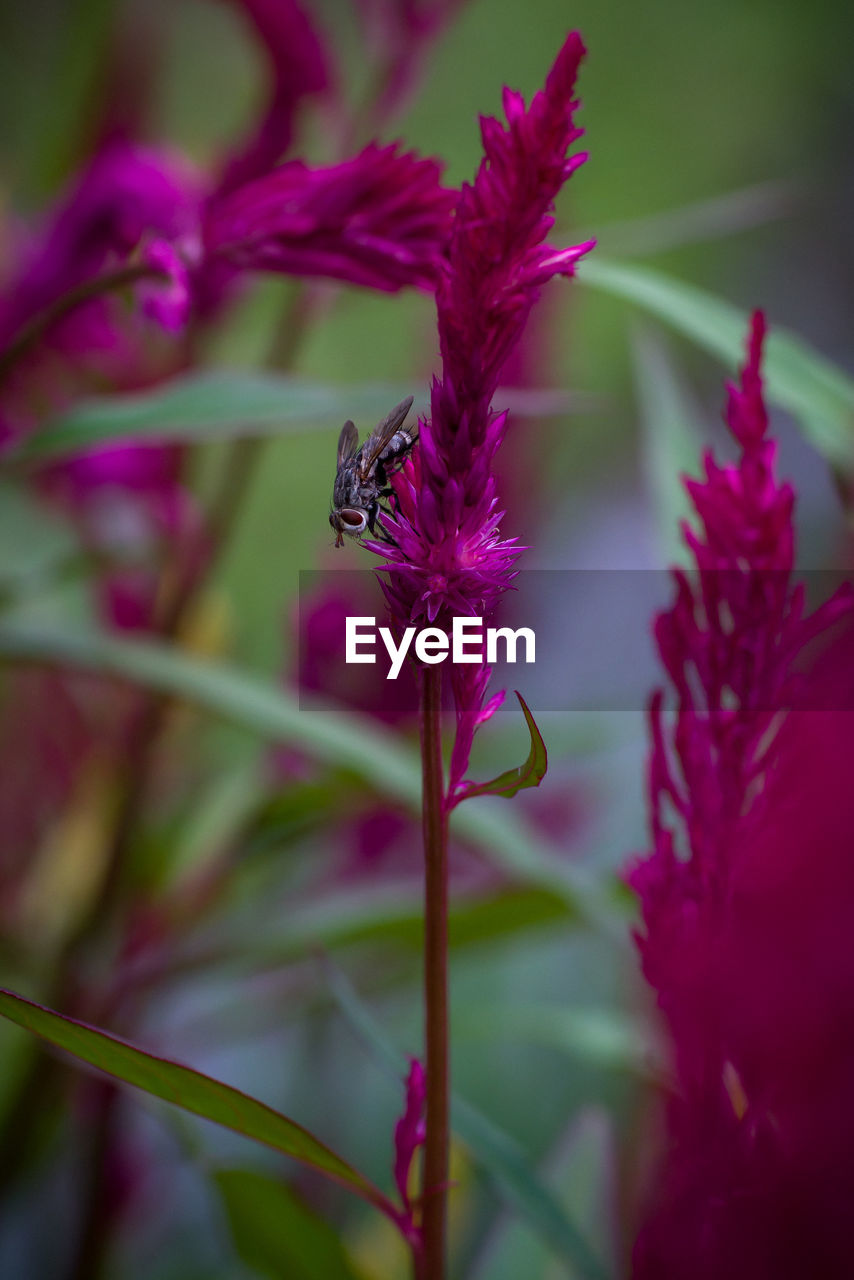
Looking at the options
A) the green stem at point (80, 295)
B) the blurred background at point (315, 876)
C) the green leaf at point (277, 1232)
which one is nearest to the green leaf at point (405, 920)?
the blurred background at point (315, 876)

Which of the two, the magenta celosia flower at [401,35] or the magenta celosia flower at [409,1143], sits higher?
the magenta celosia flower at [401,35]

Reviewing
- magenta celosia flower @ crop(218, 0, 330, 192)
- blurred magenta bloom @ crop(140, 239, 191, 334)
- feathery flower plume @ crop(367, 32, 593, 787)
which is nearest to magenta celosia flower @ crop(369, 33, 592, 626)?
feathery flower plume @ crop(367, 32, 593, 787)

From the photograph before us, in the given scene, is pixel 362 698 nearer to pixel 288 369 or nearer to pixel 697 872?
pixel 288 369

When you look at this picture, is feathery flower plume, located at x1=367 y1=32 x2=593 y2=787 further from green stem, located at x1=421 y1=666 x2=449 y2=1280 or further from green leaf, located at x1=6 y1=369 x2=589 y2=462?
green leaf, located at x1=6 y1=369 x2=589 y2=462

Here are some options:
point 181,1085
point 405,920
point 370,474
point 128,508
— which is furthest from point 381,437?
point 128,508

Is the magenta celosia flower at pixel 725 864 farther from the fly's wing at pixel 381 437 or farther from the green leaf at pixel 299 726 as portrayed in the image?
the green leaf at pixel 299 726
